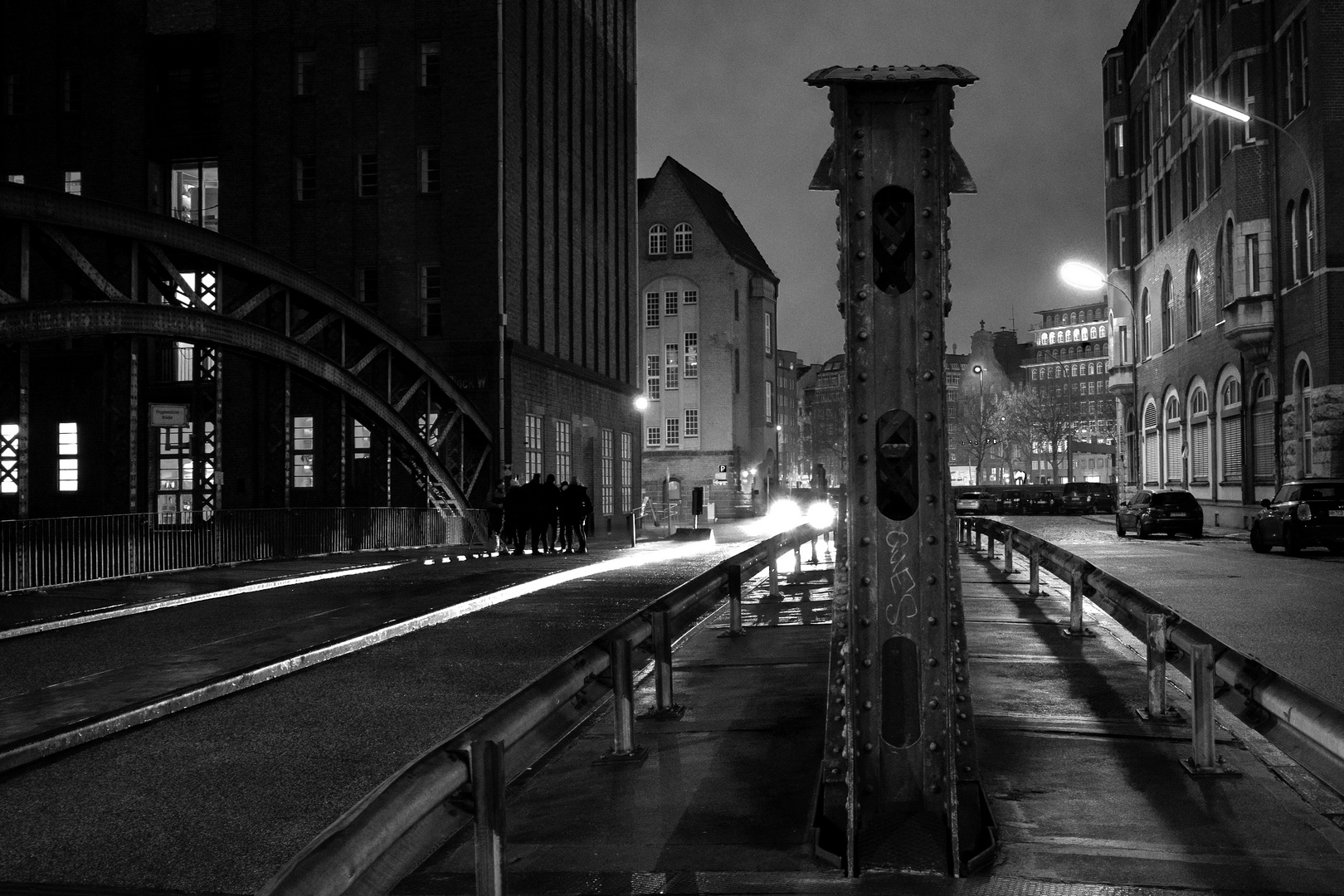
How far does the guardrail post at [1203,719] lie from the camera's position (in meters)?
6.93

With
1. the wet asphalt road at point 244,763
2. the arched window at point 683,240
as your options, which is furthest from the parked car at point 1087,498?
the wet asphalt road at point 244,763

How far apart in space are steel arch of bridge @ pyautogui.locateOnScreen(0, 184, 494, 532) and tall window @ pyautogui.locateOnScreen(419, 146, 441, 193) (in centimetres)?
710

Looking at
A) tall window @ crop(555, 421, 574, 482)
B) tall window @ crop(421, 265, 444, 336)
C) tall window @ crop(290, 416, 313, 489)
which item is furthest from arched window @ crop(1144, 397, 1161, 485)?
tall window @ crop(290, 416, 313, 489)

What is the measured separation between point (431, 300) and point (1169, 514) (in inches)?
842

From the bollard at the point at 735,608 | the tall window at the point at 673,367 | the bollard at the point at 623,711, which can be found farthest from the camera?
the tall window at the point at 673,367

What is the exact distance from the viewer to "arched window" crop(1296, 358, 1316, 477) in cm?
3678

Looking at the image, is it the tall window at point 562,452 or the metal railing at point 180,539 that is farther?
the tall window at point 562,452

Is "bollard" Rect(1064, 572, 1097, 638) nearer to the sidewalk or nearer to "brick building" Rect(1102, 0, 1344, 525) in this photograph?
the sidewalk

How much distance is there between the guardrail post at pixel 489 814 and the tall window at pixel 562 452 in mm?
40960

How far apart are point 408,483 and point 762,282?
174ft

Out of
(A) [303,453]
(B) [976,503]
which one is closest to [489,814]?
(A) [303,453]

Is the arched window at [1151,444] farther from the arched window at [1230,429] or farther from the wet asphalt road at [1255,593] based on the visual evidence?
the wet asphalt road at [1255,593]

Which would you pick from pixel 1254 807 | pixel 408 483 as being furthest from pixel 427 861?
pixel 408 483

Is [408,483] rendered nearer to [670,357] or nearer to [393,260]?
[393,260]
